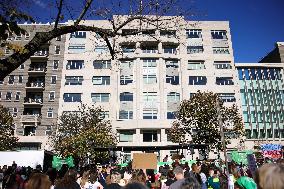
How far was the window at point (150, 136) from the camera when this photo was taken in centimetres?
4694

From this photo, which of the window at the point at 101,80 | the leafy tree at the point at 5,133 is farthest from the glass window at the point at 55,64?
the leafy tree at the point at 5,133

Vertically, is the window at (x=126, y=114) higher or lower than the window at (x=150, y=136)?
higher

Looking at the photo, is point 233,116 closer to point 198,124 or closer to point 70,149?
point 198,124

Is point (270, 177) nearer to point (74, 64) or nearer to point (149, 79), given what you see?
point (149, 79)

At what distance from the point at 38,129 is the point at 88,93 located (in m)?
9.40

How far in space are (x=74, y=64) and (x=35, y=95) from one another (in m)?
8.27

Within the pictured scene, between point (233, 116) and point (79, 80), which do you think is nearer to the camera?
point (233, 116)

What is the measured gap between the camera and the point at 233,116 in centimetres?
3806

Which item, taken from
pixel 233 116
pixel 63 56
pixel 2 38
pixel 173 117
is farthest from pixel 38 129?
pixel 2 38

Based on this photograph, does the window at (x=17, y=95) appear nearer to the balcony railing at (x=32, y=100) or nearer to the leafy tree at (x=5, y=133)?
the balcony railing at (x=32, y=100)

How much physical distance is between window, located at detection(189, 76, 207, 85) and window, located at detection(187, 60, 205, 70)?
5.47 feet

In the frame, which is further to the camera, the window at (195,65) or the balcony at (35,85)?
the window at (195,65)

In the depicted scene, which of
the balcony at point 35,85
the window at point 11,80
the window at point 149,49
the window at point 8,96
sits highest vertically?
the window at point 149,49

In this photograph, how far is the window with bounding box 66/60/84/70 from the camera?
5201 centimetres
